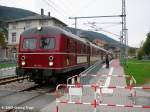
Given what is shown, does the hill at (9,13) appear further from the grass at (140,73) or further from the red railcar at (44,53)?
the red railcar at (44,53)

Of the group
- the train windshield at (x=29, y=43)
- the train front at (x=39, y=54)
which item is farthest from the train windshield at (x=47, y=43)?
the train windshield at (x=29, y=43)

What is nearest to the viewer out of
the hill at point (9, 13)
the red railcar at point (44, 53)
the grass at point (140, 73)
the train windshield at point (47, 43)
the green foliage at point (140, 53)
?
the red railcar at point (44, 53)

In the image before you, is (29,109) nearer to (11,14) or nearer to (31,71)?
(31,71)

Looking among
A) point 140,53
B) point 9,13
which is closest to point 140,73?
point 9,13

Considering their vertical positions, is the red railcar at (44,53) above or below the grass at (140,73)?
above

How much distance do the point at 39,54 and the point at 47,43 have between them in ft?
2.41

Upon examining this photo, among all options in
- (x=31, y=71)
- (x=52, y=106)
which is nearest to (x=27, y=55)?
(x=31, y=71)

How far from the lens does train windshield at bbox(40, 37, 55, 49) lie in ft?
61.3

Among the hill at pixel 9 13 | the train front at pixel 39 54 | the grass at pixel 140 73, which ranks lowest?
the grass at pixel 140 73

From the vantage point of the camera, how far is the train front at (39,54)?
1830 centimetres

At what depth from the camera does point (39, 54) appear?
18.7m

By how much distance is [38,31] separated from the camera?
63.3ft

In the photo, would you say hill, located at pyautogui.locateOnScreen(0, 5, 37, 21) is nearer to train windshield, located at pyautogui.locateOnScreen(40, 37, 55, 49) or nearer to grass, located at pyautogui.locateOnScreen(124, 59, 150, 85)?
grass, located at pyautogui.locateOnScreen(124, 59, 150, 85)

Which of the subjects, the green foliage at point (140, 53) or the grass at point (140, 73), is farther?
the green foliage at point (140, 53)
